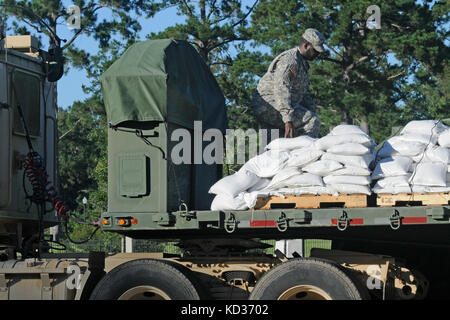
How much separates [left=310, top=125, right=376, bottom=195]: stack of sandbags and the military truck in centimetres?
22

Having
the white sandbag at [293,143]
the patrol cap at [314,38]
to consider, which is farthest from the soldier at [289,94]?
the white sandbag at [293,143]

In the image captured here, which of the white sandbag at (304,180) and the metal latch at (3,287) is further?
the metal latch at (3,287)

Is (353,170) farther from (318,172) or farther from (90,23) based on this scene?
(90,23)

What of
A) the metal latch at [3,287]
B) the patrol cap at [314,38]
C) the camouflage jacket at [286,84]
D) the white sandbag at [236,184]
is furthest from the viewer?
the patrol cap at [314,38]

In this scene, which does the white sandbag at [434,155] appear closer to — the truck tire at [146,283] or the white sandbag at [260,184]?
the white sandbag at [260,184]

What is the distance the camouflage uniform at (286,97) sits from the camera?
10195 millimetres

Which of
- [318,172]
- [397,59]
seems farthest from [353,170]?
[397,59]

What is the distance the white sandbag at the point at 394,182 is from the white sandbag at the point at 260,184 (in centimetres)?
105

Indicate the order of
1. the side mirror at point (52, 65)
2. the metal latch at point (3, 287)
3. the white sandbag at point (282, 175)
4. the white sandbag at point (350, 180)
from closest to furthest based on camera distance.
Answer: the white sandbag at point (350, 180)
the white sandbag at point (282, 175)
the metal latch at point (3, 287)
the side mirror at point (52, 65)

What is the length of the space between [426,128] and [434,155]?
1.38 ft

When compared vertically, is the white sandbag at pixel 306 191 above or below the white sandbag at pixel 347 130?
below

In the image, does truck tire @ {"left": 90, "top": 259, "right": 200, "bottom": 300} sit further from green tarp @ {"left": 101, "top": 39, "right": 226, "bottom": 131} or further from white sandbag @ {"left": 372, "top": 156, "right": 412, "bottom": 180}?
white sandbag @ {"left": 372, "top": 156, "right": 412, "bottom": 180}

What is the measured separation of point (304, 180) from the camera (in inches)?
319

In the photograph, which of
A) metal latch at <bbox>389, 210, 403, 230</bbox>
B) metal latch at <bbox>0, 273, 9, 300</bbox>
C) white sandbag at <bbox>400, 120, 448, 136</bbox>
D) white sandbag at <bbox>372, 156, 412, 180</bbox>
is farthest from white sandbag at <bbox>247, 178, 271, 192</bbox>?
metal latch at <bbox>0, 273, 9, 300</bbox>
